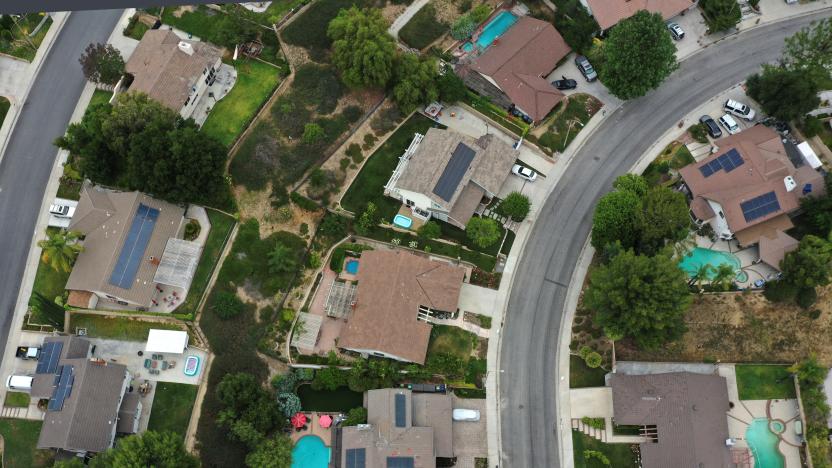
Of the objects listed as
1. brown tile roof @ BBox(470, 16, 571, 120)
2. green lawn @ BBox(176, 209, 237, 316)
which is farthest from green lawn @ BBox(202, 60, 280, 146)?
brown tile roof @ BBox(470, 16, 571, 120)

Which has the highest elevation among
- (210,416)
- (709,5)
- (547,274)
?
(709,5)

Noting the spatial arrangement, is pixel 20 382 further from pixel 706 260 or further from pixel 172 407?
pixel 706 260

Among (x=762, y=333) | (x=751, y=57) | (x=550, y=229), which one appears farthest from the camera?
(x=751, y=57)

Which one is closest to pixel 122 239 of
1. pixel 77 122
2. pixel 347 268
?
pixel 77 122

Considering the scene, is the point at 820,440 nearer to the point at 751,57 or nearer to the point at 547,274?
the point at 547,274

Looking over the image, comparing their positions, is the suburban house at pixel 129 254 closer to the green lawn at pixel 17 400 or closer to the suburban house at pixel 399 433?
the green lawn at pixel 17 400

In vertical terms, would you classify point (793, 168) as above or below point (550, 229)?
above
